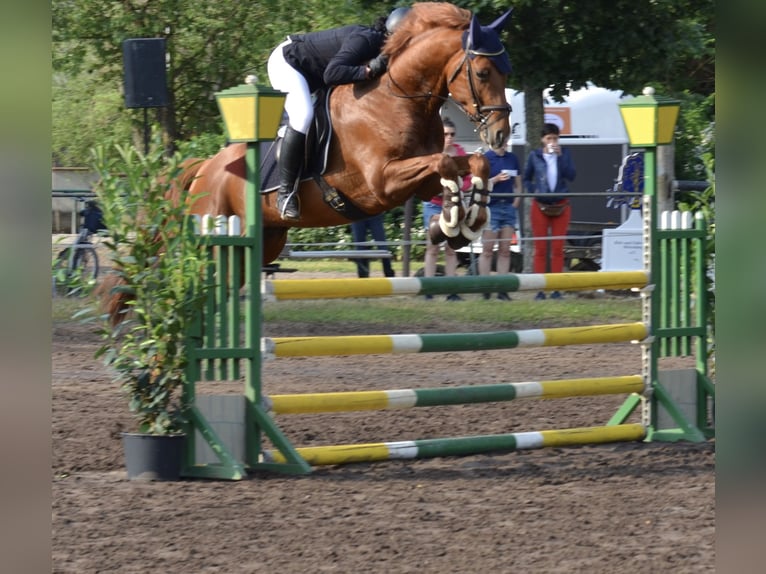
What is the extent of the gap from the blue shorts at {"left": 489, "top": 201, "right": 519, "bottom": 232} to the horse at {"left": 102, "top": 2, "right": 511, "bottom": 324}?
418cm

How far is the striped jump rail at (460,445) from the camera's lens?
4359 mm

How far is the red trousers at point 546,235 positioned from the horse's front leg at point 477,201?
5178mm

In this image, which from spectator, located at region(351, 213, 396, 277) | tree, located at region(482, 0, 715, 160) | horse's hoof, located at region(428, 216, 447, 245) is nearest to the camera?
horse's hoof, located at region(428, 216, 447, 245)

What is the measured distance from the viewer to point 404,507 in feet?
12.4

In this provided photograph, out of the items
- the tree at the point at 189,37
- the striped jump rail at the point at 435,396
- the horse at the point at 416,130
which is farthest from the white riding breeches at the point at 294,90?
the tree at the point at 189,37

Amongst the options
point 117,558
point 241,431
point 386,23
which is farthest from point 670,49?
point 117,558

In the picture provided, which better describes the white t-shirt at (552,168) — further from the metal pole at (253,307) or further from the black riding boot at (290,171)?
the metal pole at (253,307)

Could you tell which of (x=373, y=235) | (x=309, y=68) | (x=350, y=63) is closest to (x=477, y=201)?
(x=350, y=63)

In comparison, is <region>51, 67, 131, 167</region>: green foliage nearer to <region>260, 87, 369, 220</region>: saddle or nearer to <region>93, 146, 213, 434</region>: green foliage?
<region>260, 87, 369, 220</region>: saddle

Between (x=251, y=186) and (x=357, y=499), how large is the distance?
132 centimetres

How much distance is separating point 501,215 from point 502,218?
1.3 inches

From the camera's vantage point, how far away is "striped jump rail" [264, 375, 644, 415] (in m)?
4.34

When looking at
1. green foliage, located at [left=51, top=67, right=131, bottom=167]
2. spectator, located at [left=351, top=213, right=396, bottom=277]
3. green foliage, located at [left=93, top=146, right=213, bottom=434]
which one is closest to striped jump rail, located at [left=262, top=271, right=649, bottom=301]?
green foliage, located at [left=93, top=146, right=213, bottom=434]
